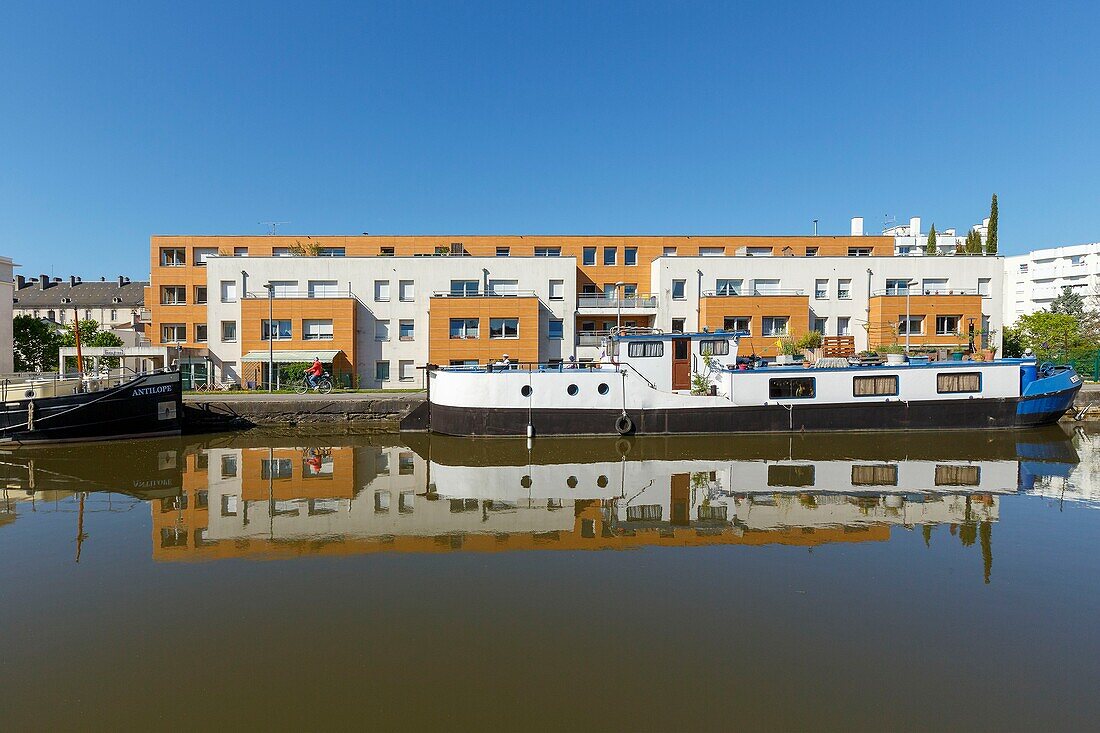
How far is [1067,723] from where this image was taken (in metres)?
5.50

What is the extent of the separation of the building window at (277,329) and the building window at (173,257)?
34.5 feet

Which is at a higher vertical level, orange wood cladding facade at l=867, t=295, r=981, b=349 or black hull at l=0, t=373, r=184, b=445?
orange wood cladding facade at l=867, t=295, r=981, b=349

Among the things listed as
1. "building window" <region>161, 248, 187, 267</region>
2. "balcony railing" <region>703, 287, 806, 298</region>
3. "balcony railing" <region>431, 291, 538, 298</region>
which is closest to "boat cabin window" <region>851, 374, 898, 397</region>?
"balcony railing" <region>703, 287, 806, 298</region>

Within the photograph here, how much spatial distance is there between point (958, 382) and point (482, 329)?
24.0m

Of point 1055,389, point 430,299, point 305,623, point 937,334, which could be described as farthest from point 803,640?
point 937,334

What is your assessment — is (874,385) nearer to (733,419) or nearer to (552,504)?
(733,419)

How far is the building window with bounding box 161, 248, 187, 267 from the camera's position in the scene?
40.4 m

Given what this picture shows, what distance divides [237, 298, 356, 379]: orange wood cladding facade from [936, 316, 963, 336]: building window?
36.8 m

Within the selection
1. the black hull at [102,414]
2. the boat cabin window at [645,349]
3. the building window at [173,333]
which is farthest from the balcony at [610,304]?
the building window at [173,333]

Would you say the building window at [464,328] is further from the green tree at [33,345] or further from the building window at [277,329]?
the green tree at [33,345]

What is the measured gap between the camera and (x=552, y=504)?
13.6 metres

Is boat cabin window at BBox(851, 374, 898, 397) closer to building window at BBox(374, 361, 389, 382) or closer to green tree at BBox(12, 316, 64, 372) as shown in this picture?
building window at BBox(374, 361, 389, 382)

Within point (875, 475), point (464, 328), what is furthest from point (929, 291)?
point (464, 328)

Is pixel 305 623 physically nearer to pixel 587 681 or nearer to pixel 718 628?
pixel 587 681
